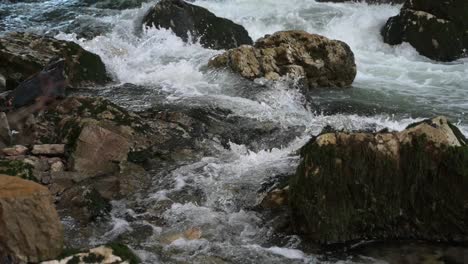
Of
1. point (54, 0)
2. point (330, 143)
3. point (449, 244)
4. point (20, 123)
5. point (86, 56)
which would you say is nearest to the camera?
point (449, 244)

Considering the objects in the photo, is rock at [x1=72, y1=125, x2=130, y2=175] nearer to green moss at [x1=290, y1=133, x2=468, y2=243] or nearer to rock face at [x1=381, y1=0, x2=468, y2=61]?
green moss at [x1=290, y1=133, x2=468, y2=243]

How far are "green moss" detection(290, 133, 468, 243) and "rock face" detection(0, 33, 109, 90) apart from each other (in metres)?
5.70

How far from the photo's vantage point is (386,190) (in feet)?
15.7

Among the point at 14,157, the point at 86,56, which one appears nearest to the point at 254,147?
the point at 14,157

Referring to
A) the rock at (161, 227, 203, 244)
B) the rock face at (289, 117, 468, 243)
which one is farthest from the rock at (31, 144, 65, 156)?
the rock face at (289, 117, 468, 243)

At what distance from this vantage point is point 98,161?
19.8 ft

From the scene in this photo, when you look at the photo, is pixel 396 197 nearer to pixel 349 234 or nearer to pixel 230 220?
pixel 349 234

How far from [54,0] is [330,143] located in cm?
1557

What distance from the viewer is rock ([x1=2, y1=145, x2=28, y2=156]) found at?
5.86 meters

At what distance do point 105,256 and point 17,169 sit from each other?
2055mm

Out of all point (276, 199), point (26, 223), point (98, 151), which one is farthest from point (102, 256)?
point (98, 151)

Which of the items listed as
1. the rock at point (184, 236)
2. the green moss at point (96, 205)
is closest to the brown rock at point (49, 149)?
the green moss at point (96, 205)

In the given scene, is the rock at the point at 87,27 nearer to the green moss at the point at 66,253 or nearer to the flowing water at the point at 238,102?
the flowing water at the point at 238,102

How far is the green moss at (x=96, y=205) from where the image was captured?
5.24 meters
